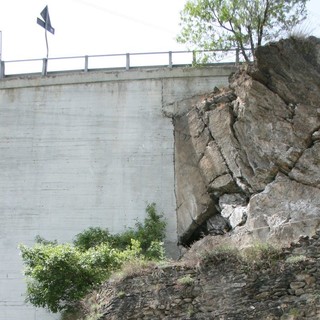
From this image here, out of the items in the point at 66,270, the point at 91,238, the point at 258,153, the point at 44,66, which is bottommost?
the point at 66,270

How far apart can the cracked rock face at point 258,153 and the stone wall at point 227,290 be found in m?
3.18

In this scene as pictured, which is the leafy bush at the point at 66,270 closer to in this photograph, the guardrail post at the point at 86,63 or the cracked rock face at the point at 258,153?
the cracked rock face at the point at 258,153

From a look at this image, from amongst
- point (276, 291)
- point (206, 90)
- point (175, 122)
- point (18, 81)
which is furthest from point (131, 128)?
point (276, 291)

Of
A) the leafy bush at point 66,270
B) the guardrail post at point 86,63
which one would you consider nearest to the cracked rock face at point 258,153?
the leafy bush at point 66,270

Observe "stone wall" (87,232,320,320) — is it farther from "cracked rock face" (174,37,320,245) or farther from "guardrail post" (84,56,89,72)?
"guardrail post" (84,56,89,72)

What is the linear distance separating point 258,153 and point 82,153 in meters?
5.76

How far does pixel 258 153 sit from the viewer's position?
16.7 metres

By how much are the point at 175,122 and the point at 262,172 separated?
160 inches

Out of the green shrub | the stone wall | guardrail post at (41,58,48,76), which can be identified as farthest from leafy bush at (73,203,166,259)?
guardrail post at (41,58,48,76)

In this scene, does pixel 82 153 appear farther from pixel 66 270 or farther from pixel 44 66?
pixel 66 270

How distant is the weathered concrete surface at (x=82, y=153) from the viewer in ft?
60.9

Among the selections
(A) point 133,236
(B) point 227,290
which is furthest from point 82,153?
(B) point 227,290

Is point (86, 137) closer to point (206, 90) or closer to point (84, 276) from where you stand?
point (206, 90)

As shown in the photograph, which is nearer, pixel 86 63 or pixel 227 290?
pixel 227 290
